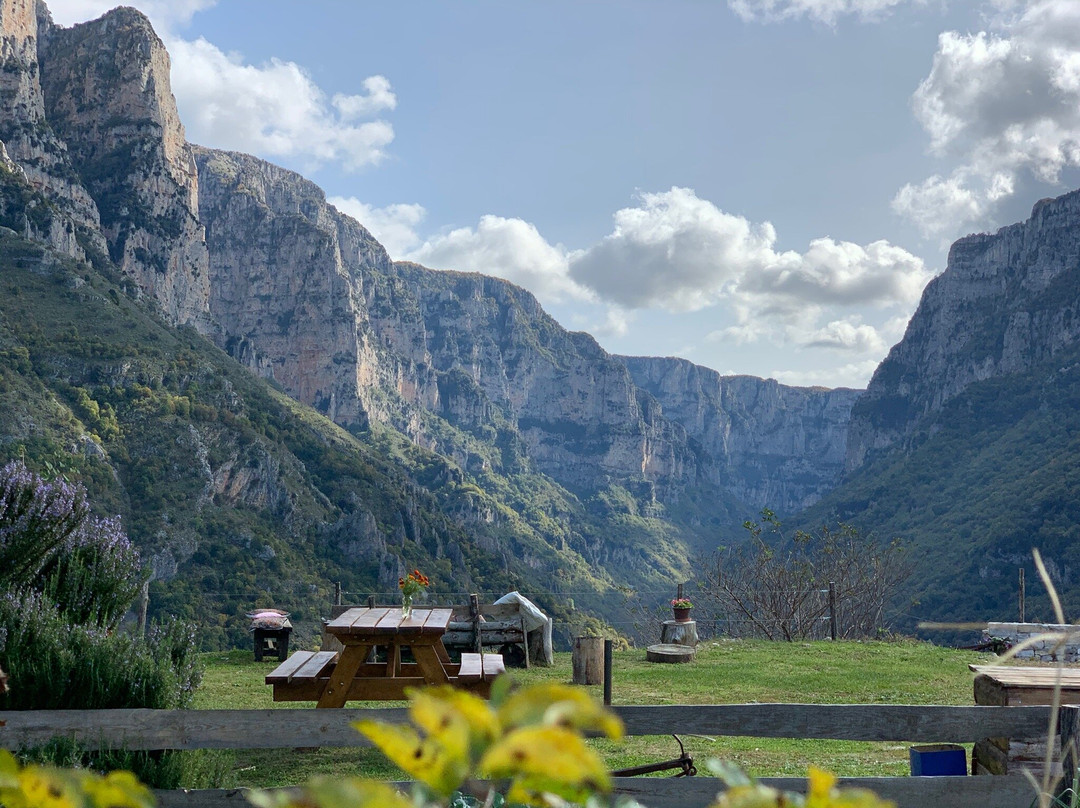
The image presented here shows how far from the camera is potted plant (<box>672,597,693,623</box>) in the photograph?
14.3m

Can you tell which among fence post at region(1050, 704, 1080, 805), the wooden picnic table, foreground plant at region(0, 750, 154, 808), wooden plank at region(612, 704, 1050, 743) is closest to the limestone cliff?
the wooden picnic table

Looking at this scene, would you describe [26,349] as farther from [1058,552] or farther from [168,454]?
[1058,552]

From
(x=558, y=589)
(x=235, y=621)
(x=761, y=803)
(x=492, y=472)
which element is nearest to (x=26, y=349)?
(x=235, y=621)

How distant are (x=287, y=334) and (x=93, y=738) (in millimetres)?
108874

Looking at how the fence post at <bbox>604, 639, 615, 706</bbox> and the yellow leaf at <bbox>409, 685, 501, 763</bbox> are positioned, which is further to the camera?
the fence post at <bbox>604, 639, 615, 706</bbox>

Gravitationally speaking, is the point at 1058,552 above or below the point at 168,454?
below

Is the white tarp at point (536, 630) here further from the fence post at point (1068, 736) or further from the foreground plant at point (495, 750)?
the foreground plant at point (495, 750)

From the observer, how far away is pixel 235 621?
37531mm

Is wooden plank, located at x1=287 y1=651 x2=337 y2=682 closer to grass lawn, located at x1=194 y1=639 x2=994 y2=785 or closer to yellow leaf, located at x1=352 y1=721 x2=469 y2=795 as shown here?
grass lawn, located at x1=194 y1=639 x2=994 y2=785

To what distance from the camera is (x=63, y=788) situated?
1.78 ft

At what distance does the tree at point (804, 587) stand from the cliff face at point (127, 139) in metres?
67.5

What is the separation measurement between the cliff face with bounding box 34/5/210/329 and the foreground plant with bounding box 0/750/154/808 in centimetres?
8245

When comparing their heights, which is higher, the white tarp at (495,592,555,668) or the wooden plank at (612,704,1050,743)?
the wooden plank at (612,704,1050,743)

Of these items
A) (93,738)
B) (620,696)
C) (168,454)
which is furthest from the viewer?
(168,454)
